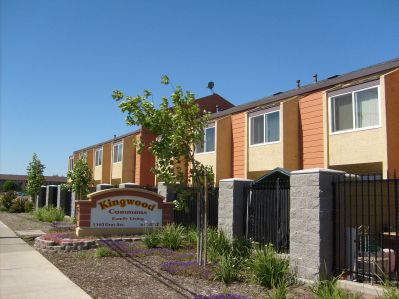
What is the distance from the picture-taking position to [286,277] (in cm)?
730

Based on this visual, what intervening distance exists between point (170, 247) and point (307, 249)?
15.2 ft

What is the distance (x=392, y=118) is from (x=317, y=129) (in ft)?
9.61

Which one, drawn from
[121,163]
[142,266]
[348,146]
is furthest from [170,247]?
[121,163]

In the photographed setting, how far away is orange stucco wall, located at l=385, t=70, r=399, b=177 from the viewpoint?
1152cm

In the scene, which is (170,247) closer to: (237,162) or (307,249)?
(307,249)

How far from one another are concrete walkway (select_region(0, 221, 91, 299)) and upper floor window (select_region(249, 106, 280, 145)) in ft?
32.0

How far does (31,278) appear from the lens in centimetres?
755

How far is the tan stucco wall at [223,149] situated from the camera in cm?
1767

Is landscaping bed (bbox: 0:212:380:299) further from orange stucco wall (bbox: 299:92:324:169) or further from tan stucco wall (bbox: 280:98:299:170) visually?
orange stucco wall (bbox: 299:92:324:169)

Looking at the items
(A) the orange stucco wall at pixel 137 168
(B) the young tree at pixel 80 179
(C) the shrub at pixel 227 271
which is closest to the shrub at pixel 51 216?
(B) the young tree at pixel 80 179

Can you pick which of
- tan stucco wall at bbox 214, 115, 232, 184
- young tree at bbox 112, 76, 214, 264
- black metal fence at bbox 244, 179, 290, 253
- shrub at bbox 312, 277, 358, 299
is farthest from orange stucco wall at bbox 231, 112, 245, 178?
shrub at bbox 312, 277, 358, 299

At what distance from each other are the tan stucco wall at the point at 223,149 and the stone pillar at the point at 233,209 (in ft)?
23.3

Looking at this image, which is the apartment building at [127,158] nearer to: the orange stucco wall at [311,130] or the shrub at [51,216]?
the shrub at [51,216]

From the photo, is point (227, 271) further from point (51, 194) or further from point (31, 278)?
point (51, 194)
